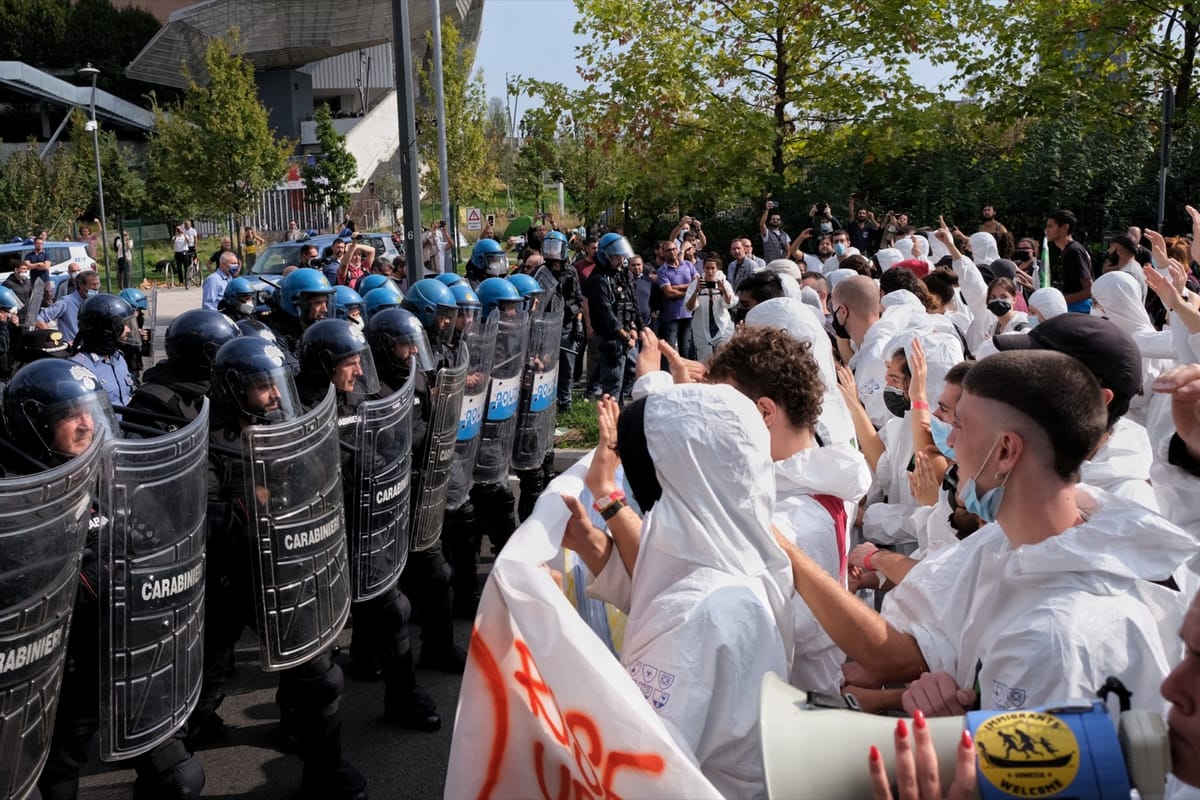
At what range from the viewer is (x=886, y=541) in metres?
4.44

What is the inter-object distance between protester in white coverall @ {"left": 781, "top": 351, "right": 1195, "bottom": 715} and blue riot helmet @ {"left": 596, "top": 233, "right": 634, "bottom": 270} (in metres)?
9.06

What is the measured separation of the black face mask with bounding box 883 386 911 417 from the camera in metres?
4.57

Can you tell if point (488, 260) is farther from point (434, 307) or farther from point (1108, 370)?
point (1108, 370)

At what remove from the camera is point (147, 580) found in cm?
302

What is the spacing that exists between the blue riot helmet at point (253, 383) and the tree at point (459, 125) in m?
27.7

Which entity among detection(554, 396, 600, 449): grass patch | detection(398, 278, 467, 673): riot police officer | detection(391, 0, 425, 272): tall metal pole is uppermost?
detection(391, 0, 425, 272): tall metal pole

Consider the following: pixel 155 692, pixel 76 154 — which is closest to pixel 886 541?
pixel 155 692

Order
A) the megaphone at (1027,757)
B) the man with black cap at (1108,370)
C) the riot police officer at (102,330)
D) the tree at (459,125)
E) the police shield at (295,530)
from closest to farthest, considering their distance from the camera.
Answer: the megaphone at (1027,757)
the man with black cap at (1108,370)
the police shield at (295,530)
the riot police officer at (102,330)
the tree at (459,125)

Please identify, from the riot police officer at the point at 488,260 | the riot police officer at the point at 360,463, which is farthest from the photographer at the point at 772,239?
the riot police officer at the point at 360,463

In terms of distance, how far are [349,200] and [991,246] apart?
32839 mm

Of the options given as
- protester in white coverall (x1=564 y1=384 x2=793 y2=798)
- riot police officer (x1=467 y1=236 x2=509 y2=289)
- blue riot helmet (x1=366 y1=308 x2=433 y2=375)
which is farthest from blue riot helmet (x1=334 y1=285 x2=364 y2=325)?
protester in white coverall (x1=564 y1=384 x2=793 y2=798)

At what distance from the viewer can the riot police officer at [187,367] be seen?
5.08m

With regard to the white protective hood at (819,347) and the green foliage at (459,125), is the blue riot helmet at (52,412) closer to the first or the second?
the white protective hood at (819,347)

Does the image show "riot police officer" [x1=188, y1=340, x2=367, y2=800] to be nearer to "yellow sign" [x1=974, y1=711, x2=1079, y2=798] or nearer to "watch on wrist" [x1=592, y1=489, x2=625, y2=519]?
"watch on wrist" [x1=592, y1=489, x2=625, y2=519]
